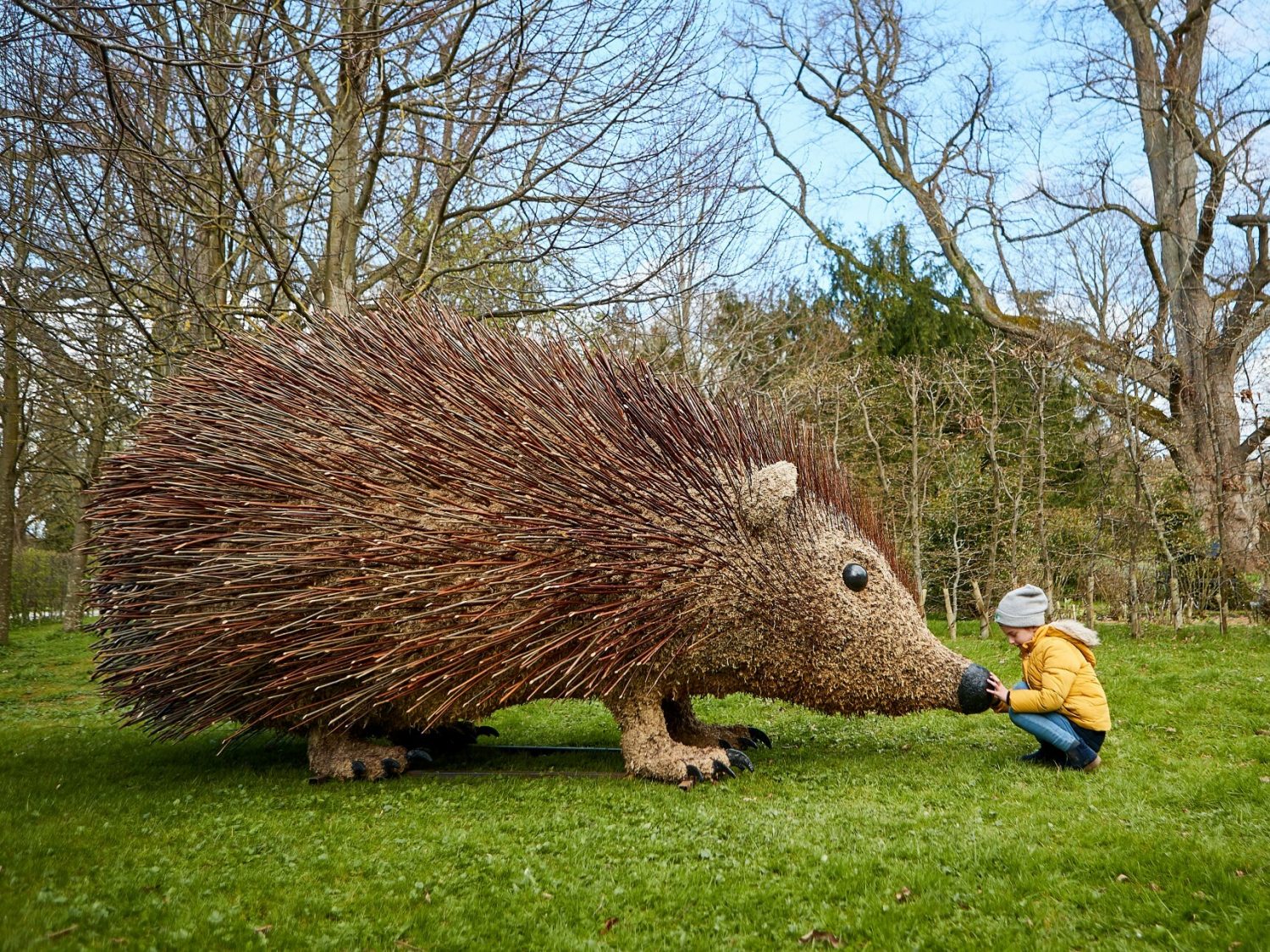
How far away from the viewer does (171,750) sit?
265 inches

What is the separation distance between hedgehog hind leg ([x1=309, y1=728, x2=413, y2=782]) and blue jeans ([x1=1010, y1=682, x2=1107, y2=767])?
3804 millimetres

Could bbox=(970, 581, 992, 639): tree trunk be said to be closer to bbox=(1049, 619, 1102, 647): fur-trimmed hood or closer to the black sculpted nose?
bbox=(1049, 619, 1102, 647): fur-trimmed hood

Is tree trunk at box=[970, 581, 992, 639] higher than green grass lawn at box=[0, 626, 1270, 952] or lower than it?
higher

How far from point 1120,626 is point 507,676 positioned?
11.8m

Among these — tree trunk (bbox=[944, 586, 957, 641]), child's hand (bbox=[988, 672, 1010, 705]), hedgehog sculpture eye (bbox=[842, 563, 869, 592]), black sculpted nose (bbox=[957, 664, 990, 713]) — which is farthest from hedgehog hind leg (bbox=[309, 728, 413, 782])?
tree trunk (bbox=[944, 586, 957, 641])

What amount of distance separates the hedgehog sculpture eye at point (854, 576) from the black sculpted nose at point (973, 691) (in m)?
0.74

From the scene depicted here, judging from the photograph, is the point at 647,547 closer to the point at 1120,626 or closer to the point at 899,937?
the point at 899,937

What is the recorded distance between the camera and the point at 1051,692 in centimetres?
521

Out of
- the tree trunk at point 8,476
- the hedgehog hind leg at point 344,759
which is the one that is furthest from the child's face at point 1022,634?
the tree trunk at point 8,476

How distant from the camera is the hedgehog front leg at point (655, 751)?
522cm

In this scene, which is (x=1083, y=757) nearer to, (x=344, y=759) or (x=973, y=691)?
(x=973, y=691)

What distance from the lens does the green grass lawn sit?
3.24 meters

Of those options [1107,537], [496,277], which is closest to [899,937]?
[496,277]

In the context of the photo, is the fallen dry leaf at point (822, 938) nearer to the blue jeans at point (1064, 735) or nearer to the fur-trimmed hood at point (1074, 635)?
the blue jeans at point (1064, 735)
